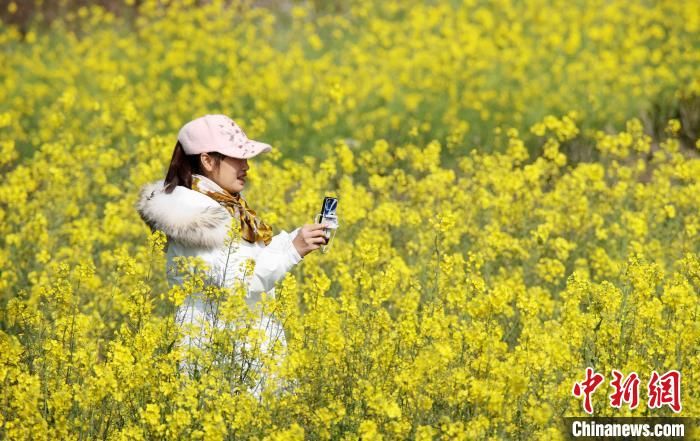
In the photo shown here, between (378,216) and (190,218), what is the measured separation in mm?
2214

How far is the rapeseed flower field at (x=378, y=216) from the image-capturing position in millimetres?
3949

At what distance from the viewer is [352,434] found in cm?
376

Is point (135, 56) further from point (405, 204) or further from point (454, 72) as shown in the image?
point (405, 204)

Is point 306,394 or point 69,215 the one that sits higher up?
point 69,215

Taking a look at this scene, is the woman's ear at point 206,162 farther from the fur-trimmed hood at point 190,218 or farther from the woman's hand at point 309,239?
the woman's hand at point 309,239

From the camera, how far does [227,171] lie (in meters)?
4.36

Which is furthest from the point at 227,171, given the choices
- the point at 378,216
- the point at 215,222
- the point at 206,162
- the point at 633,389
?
the point at 378,216

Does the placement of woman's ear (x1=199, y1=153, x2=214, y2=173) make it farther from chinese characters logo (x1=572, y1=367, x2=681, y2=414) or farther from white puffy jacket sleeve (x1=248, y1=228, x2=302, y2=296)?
chinese characters logo (x1=572, y1=367, x2=681, y2=414)

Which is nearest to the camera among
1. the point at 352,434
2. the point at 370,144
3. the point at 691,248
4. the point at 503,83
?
the point at 352,434

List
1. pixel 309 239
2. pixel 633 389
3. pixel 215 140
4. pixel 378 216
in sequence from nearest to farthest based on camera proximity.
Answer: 1. pixel 633 389
2. pixel 309 239
3. pixel 215 140
4. pixel 378 216

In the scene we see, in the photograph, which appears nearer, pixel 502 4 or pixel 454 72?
pixel 454 72

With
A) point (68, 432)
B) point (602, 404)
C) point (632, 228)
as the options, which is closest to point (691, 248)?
point (632, 228)

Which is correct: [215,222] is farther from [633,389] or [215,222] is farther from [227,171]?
[633,389]

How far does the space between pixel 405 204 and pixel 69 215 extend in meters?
2.09
